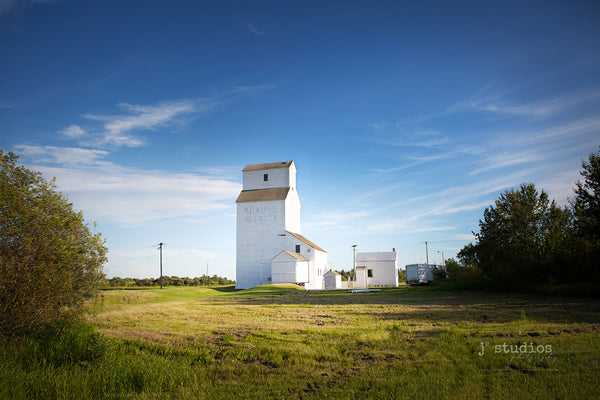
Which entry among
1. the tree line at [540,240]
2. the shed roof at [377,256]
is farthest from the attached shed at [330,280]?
the tree line at [540,240]

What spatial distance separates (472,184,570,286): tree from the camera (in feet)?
80.7

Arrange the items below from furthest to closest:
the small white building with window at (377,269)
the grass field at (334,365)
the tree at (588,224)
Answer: the small white building with window at (377,269)
the tree at (588,224)
the grass field at (334,365)

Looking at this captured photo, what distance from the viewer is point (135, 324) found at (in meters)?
11.8

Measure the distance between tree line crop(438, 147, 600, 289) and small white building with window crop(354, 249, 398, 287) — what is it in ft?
95.6

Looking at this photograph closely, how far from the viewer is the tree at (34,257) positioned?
7.65 metres

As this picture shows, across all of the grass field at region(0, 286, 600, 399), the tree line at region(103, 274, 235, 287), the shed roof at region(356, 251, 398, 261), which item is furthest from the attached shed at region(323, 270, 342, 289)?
the grass field at region(0, 286, 600, 399)

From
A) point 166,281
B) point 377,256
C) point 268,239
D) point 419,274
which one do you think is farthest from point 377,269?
point 166,281

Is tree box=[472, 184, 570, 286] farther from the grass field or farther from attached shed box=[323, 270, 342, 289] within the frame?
attached shed box=[323, 270, 342, 289]

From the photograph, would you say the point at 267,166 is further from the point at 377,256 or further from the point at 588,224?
the point at 588,224

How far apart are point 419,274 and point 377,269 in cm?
931

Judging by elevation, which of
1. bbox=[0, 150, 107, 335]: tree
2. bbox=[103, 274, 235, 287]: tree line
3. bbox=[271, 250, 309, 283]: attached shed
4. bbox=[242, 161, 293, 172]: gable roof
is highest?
bbox=[242, 161, 293, 172]: gable roof

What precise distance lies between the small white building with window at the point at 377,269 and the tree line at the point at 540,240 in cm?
2915

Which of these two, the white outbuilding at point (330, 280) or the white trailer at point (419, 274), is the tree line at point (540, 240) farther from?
the white outbuilding at point (330, 280)

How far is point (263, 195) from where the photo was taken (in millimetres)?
52281
